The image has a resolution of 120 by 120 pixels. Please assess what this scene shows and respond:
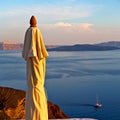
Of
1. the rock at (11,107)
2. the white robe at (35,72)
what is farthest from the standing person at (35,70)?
the rock at (11,107)

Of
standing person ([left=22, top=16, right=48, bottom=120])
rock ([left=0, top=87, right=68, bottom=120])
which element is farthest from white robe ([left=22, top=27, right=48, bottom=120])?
rock ([left=0, top=87, right=68, bottom=120])

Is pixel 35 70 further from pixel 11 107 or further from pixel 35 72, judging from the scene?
pixel 11 107

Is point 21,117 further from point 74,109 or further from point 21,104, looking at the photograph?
point 74,109

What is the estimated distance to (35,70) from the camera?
4492mm

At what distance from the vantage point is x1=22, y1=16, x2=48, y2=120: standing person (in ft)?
14.7

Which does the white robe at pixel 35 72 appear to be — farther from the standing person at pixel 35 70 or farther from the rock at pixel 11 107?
the rock at pixel 11 107

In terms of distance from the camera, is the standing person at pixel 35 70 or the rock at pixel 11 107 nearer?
the standing person at pixel 35 70

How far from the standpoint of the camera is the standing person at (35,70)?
177 inches

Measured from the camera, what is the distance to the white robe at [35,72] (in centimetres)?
449

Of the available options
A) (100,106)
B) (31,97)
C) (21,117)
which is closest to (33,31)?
(31,97)

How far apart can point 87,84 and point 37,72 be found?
3518 cm

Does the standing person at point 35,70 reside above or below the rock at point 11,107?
above

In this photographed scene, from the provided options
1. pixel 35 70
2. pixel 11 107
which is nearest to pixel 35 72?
pixel 35 70

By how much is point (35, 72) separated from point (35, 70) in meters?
0.03
